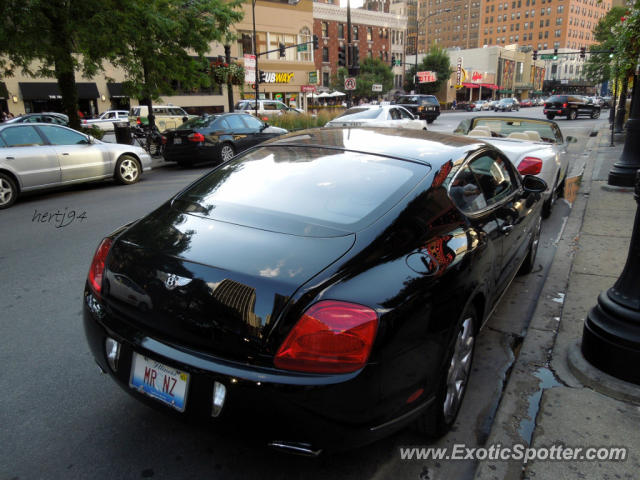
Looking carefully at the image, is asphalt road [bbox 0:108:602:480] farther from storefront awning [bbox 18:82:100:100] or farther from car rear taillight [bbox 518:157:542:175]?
storefront awning [bbox 18:82:100:100]

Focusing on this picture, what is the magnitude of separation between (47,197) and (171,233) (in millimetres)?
8252

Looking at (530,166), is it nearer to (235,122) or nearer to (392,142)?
(392,142)

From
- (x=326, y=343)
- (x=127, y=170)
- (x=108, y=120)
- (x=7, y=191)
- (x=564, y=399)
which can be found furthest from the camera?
(x=108, y=120)

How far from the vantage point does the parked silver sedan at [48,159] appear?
844cm

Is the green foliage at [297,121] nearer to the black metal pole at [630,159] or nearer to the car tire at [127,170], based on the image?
the car tire at [127,170]

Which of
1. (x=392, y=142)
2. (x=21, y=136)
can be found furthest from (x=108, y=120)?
(x=392, y=142)

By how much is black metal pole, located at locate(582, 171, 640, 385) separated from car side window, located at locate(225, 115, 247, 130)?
40.2 feet

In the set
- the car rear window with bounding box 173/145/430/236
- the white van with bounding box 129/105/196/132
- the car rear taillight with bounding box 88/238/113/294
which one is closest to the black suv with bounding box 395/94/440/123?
the white van with bounding box 129/105/196/132

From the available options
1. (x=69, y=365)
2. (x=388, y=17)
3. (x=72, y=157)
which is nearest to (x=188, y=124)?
(x=72, y=157)

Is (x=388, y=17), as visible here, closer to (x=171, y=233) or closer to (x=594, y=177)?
(x=594, y=177)

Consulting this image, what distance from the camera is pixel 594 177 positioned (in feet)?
34.6

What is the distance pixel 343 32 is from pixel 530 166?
73153 mm

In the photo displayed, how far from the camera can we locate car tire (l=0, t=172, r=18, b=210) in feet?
27.2

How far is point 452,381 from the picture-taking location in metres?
2.57
